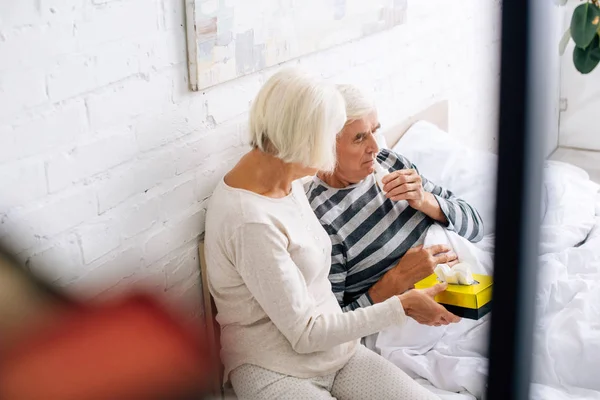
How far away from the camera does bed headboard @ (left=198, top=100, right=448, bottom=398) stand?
1610 millimetres

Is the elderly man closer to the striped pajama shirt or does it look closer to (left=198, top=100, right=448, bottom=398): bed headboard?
the striped pajama shirt

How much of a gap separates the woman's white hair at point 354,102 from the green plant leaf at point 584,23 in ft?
4.16

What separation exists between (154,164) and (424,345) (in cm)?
68

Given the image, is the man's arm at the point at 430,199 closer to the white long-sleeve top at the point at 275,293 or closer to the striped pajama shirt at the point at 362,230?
the striped pajama shirt at the point at 362,230

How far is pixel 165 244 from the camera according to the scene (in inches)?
59.2

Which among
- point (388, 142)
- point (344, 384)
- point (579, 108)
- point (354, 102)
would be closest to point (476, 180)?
point (388, 142)

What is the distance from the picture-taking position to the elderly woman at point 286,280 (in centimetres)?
136

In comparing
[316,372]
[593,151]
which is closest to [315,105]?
[316,372]

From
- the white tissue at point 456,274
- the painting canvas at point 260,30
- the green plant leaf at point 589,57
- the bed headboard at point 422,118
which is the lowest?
the white tissue at point 456,274

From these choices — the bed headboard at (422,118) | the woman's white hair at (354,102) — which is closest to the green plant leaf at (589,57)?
the woman's white hair at (354,102)

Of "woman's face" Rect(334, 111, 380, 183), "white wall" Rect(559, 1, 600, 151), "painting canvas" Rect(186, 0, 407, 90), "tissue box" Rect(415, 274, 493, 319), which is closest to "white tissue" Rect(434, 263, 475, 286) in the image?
"tissue box" Rect(415, 274, 493, 319)

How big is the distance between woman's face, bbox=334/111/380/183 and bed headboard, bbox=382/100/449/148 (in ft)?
1.78

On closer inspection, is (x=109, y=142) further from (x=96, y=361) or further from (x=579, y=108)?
(x=579, y=108)

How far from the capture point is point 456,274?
1.54 m
